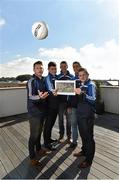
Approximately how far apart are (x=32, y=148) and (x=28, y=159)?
35 cm

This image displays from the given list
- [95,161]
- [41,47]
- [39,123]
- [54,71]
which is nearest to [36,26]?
[41,47]

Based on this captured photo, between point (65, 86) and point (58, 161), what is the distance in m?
1.21

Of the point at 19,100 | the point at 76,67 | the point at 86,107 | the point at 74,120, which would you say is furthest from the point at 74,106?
the point at 19,100

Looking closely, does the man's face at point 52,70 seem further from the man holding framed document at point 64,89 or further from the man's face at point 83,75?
the man's face at point 83,75

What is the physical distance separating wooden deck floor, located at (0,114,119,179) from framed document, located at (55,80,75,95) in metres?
1.07

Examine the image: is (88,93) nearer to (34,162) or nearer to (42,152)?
(34,162)

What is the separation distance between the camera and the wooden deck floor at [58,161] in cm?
351

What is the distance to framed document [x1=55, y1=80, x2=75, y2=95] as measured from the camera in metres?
4.01

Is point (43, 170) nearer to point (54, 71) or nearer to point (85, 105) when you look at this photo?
point (85, 105)

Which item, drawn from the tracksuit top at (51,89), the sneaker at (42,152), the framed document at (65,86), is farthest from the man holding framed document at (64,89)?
the sneaker at (42,152)

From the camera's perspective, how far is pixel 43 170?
3.66 m

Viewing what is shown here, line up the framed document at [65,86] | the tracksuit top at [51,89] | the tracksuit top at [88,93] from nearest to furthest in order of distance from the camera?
the tracksuit top at [88,93]
the framed document at [65,86]
the tracksuit top at [51,89]

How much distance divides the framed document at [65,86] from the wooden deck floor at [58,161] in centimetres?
107

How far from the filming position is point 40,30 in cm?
643
